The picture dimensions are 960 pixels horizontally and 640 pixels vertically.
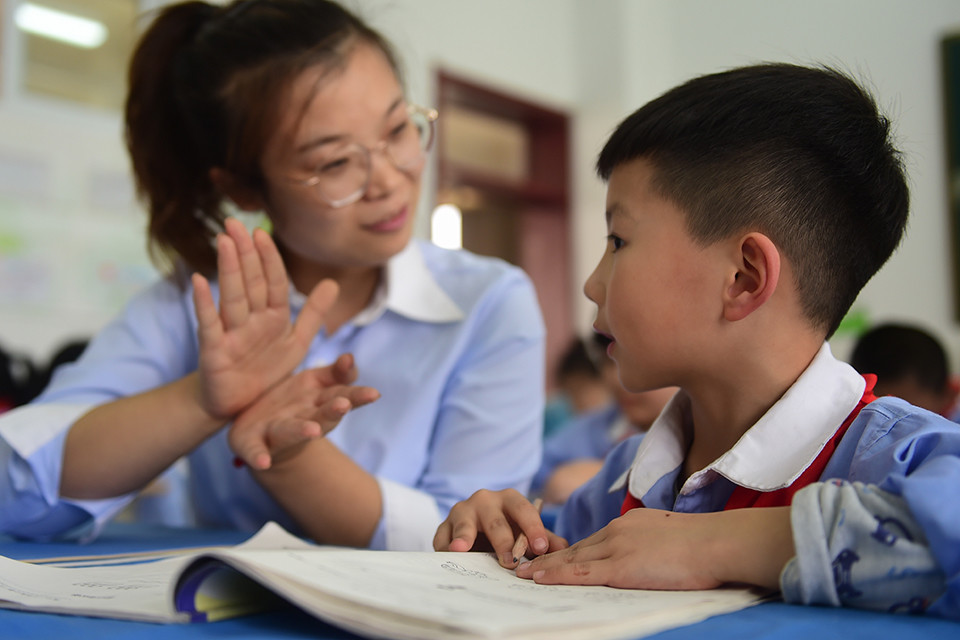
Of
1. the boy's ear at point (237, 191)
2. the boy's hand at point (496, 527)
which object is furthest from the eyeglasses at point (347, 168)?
the boy's hand at point (496, 527)

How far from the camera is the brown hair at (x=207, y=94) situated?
1131 millimetres

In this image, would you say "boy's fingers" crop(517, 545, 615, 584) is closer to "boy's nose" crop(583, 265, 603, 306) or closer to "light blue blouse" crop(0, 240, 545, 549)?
"boy's nose" crop(583, 265, 603, 306)

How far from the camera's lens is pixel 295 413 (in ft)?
3.06

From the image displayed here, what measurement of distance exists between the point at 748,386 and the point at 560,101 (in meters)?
4.62

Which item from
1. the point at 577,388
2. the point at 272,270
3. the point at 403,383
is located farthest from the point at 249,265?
the point at 577,388

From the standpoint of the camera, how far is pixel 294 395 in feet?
3.16

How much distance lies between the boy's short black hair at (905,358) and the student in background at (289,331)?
114cm

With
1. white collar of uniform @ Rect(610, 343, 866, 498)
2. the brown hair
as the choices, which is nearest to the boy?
white collar of uniform @ Rect(610, 343, 866, 498)

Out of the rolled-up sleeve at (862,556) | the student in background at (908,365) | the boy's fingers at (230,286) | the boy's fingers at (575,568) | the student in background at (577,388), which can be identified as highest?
the boy's fingers at (230,286)

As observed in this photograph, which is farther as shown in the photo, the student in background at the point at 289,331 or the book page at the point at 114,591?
the student in background at the point at 289,331

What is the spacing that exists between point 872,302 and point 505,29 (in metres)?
2.49

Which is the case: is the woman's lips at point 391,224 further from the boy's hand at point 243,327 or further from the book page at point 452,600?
the book page at point 452,600

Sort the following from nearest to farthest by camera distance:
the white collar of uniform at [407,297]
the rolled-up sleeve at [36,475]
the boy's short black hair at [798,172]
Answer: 1. the boy's short black hair at [798,172]
2. the rolled-up sleeve at [36,475]
3. the white collar of uniform at [407,297]

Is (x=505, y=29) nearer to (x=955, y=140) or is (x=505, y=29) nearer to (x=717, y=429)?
(x=955, y=140)
